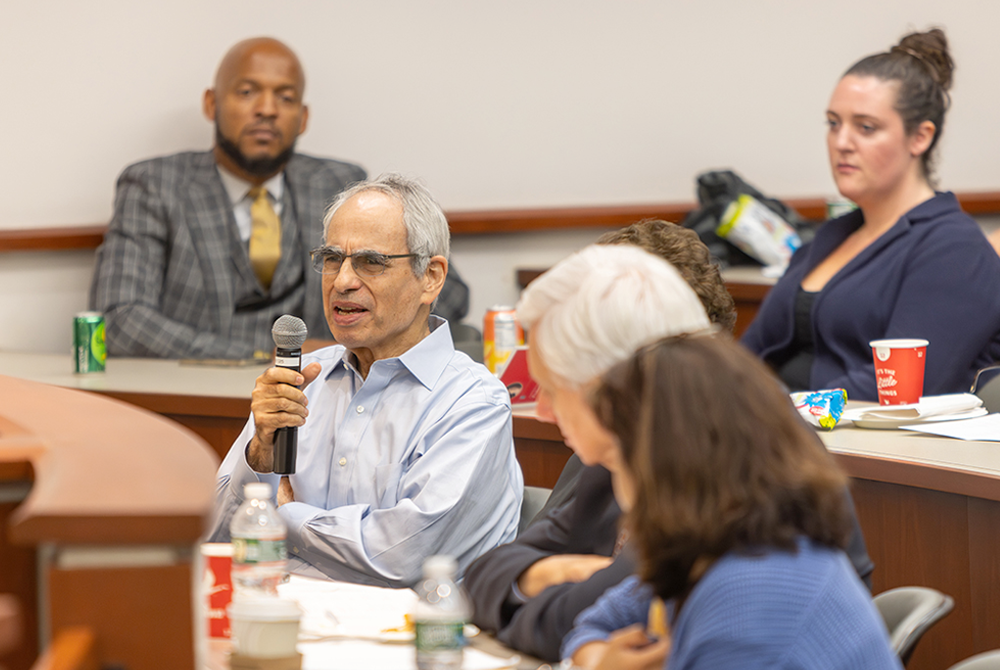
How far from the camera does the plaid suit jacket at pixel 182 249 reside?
3818 mm

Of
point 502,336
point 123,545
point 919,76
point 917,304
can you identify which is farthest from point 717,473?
point 919,76

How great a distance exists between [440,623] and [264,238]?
3.00 m

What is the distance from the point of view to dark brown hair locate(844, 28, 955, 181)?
121 inches

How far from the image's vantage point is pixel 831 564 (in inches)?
40.2

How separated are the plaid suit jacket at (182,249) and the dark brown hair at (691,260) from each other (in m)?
2.20

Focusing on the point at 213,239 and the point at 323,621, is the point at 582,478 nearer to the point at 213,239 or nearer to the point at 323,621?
the point at 323,621

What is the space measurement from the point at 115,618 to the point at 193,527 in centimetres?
11

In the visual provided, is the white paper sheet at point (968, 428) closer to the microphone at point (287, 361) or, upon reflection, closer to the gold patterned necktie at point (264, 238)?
the microphone at point (287, 361)

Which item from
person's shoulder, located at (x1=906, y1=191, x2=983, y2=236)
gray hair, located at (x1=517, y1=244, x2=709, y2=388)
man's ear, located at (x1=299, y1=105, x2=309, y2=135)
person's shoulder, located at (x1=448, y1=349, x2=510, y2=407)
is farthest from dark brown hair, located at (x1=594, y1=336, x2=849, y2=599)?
man's ear, located at (x1=299, y1=105, x2=309, y2=135)

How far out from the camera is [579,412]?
1.22m

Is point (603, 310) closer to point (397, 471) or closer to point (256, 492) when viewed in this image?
point (256, 492)

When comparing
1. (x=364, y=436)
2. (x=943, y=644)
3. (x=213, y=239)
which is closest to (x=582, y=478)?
(x=364, y=436)

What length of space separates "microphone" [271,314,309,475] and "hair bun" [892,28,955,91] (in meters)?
2.00

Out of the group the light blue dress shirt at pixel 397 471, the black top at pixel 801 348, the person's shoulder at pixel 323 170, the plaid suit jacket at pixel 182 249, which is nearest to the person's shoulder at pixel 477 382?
the light blue dress shirt at pixel 397 471
